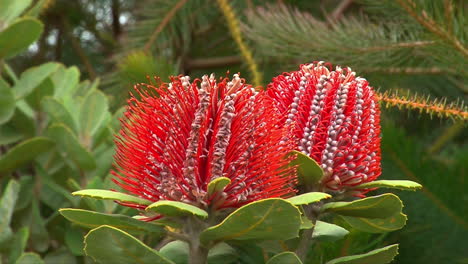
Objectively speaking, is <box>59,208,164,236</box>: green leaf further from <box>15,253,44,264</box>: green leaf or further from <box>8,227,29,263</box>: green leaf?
<box>8,227,29,263</box>: green leaf

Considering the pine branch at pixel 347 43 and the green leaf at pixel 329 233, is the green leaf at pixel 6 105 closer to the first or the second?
the pine branch at pixel 347 43

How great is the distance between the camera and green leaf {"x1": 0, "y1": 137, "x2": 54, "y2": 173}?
111cm

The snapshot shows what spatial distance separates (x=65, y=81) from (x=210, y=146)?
68 centimetres

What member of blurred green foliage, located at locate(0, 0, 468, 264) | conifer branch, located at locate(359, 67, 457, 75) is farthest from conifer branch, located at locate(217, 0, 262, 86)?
conifer branch, located at locate(359, 67, 457, 75)

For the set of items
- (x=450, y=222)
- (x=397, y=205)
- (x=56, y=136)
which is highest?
(x=56, y=136)

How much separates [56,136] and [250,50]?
0.49 m

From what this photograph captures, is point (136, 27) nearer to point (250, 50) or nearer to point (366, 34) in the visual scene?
point (250, 50)

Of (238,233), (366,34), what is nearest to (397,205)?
(238,233)

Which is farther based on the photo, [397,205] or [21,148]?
[21,148]

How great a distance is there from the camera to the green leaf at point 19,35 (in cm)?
107

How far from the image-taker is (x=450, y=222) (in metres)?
1.29

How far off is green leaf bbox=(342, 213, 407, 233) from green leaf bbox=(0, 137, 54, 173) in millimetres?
527

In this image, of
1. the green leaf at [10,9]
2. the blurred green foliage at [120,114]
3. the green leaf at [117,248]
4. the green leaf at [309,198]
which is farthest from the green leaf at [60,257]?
the green leaf at [309,198]

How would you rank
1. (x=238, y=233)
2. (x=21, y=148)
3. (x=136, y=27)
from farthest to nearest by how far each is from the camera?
(x=136, y=27) < (x=21, y=148) < (x=238, y=233)
